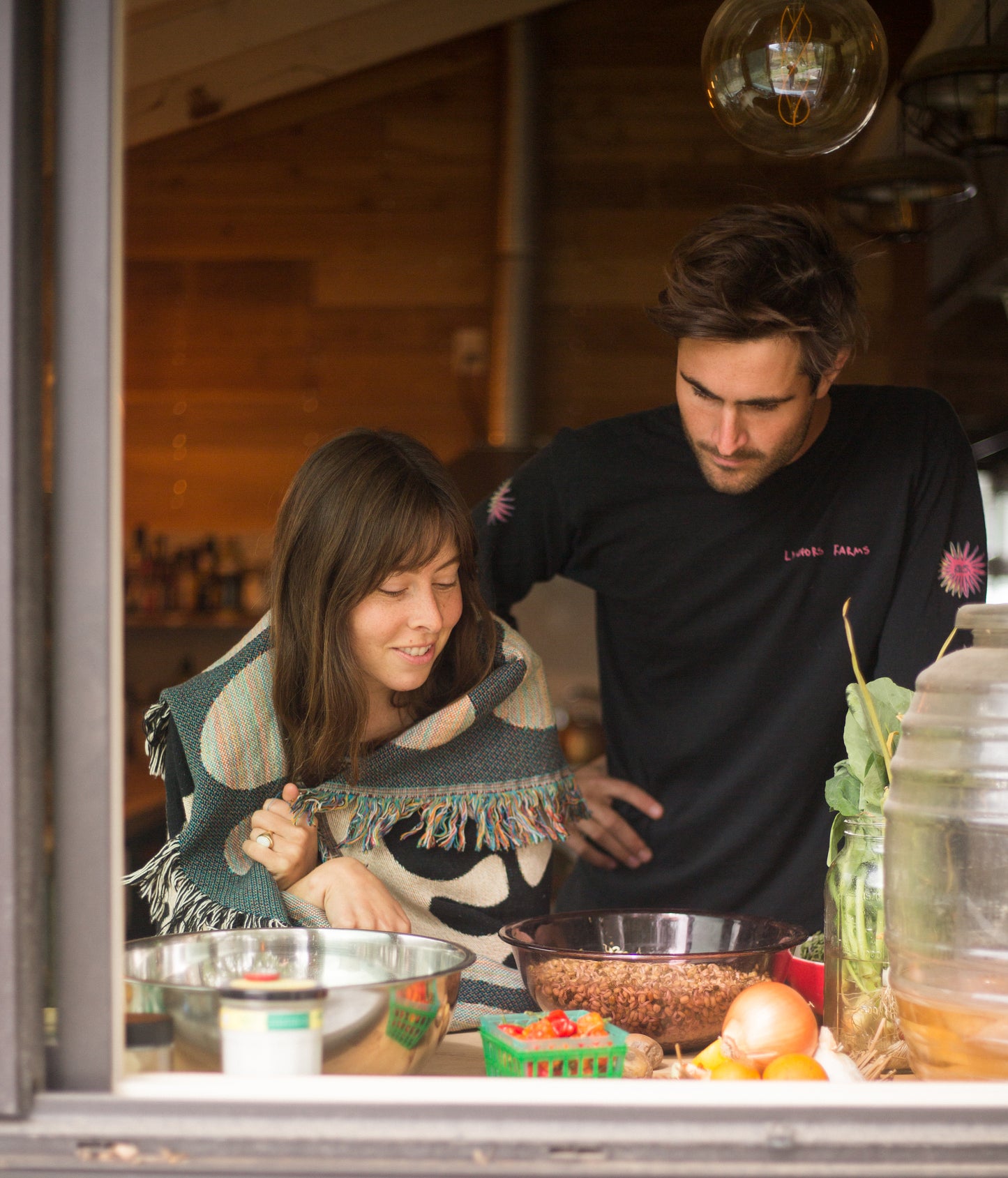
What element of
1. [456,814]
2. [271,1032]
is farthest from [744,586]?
[271,1032]

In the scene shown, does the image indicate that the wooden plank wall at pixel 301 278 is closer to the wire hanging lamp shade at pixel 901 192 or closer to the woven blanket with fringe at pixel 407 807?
the wire hanging lamp shade at pixel 901 192

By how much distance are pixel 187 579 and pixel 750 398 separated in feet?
10.1

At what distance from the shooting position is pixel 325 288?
4.30 metres

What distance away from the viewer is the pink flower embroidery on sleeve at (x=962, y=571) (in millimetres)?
Result: 1784

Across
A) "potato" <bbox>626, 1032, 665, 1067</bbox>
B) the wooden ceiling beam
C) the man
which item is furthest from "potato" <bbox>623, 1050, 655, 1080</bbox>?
the wooden ceiling beam

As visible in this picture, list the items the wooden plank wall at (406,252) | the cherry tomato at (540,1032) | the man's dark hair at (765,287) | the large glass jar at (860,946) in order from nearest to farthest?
the cherry tomato at (540,1032), the large glass jar at (860,946), the man's dark hair at (765,287), the wooden plank wall at (406,252)

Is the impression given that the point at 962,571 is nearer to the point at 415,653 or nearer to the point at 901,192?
the point at 415,653

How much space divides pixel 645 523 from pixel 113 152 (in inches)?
48.6

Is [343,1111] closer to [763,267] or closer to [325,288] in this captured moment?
[763,267]

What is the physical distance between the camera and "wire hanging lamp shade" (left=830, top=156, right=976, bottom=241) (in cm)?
278

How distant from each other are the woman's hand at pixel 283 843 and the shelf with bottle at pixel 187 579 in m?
2.95

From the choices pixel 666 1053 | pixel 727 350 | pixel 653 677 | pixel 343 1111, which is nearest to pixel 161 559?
pixel 653 677

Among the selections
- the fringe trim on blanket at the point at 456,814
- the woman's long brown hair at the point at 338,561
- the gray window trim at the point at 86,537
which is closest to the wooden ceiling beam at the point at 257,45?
the woman's long brown hair at the point at 338,561

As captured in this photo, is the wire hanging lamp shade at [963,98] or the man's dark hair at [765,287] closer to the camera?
the man's dark hair at [765,287]
